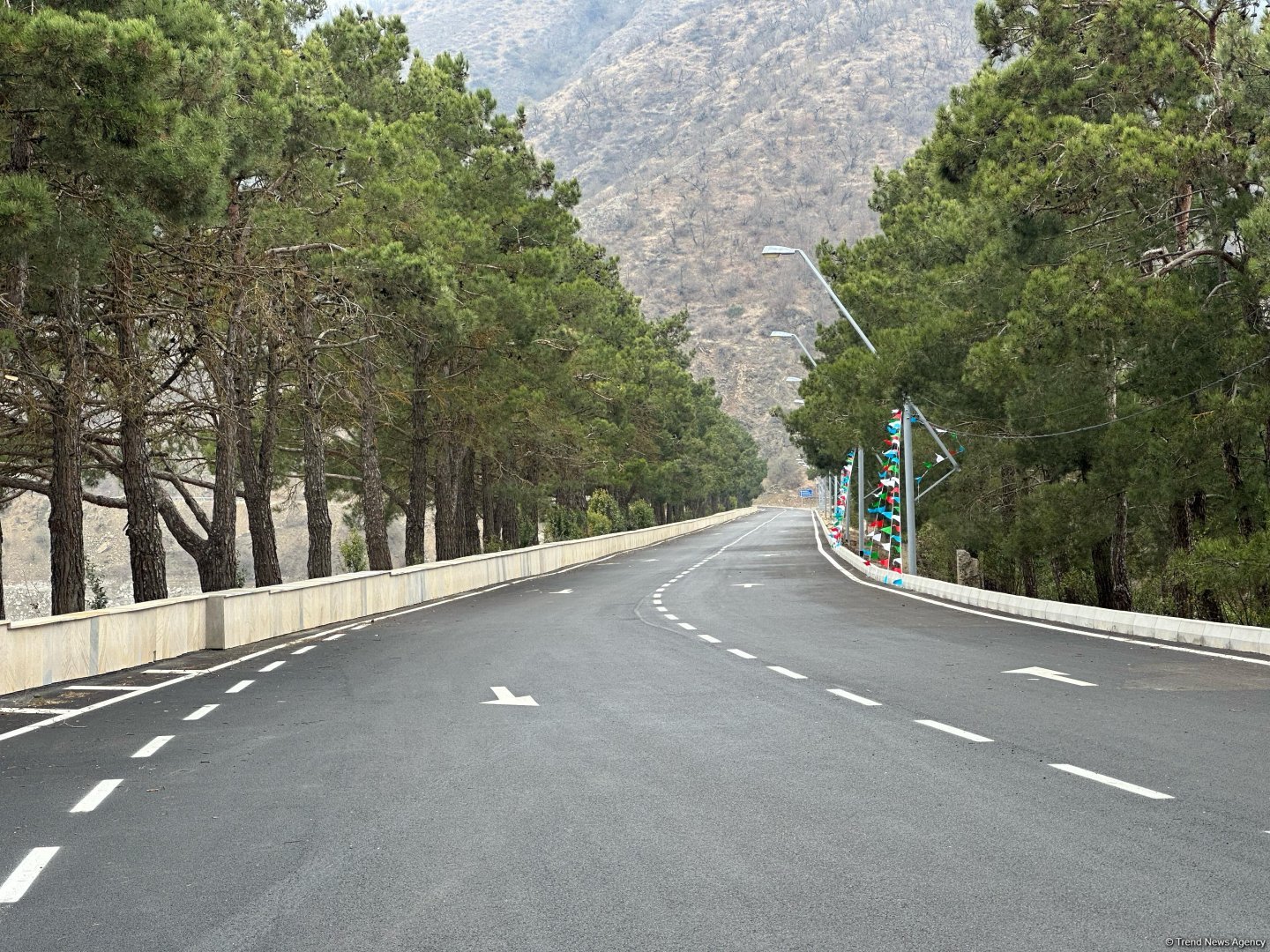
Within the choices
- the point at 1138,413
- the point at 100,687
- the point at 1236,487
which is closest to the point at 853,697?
the point at 100,687

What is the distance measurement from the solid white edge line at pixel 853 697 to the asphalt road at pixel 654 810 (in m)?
0.09

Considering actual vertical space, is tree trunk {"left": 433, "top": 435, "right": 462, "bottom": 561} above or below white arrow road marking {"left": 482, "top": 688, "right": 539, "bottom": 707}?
above

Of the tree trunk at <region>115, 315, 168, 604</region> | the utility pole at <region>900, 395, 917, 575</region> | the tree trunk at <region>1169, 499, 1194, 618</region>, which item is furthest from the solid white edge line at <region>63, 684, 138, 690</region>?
the utility pole at <region>900, 395, 917, 575</region>

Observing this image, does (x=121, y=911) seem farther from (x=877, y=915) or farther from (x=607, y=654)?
(x=607, y=654)

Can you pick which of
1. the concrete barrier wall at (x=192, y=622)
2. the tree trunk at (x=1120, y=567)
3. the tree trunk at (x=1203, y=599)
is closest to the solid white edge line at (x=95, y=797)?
the concrete barrier wall at (x=192, y=622)

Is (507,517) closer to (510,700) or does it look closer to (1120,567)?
(1120,567)

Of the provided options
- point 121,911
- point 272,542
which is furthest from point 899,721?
point 272,542

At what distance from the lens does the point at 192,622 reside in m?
20.0

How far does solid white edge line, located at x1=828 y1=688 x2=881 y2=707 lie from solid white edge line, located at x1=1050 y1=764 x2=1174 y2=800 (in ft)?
11.7

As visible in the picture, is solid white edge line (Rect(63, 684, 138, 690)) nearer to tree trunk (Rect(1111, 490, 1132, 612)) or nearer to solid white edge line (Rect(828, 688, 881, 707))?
solid white edge line (Rect(828, 688, 881, 707))

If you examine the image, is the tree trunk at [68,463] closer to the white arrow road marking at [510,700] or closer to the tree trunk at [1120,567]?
the white arrow road marking at [510,700]

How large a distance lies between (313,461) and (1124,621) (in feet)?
67.5

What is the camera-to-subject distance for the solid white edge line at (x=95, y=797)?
8023 mm

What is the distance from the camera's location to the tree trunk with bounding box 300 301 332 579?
3244cm
